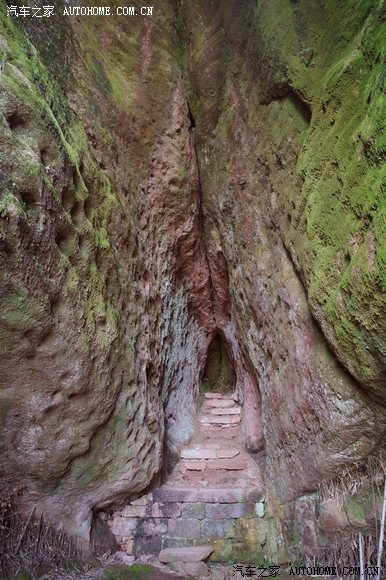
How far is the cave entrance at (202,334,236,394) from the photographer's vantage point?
7.24 meters

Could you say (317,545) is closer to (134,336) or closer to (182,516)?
(182,516)

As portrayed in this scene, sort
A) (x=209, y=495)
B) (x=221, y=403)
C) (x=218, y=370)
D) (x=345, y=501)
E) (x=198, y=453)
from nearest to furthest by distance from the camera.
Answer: (x=345, y=501)
(x=209, y=495)
(x=198, y=453)
(x=221, y=403)
(x=218, y=370)

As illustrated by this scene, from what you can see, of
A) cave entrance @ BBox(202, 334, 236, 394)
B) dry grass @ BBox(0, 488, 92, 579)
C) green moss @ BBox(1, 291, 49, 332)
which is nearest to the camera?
green moss @ BBox(1, 291, 49, 332)

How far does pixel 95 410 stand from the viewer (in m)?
3.58

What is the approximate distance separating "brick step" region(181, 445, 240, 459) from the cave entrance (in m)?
1.73

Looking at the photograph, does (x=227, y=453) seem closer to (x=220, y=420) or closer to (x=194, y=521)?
(x=220, y=420)

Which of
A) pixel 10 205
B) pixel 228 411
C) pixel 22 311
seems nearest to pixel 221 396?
pixel 228 411

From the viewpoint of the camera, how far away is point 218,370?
745 centimetres

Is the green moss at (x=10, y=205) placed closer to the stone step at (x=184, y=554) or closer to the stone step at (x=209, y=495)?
the stone step at (x=209, y=495)

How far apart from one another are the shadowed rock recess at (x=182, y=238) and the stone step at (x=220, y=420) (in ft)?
0.90

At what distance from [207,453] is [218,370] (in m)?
2.22

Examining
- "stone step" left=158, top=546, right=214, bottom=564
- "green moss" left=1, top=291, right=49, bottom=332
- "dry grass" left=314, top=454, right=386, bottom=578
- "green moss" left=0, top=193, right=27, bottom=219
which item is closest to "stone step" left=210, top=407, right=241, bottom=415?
"stone step" left=158, top=546, right=214, bottom=564

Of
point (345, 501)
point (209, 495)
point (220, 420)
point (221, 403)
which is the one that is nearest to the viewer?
point (345, 501)

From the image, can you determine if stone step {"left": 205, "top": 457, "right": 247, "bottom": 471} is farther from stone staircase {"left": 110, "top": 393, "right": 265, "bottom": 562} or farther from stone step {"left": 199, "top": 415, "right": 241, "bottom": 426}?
stone step {"left": 199, "top": 415, "right": 241, "bottom": 426}
